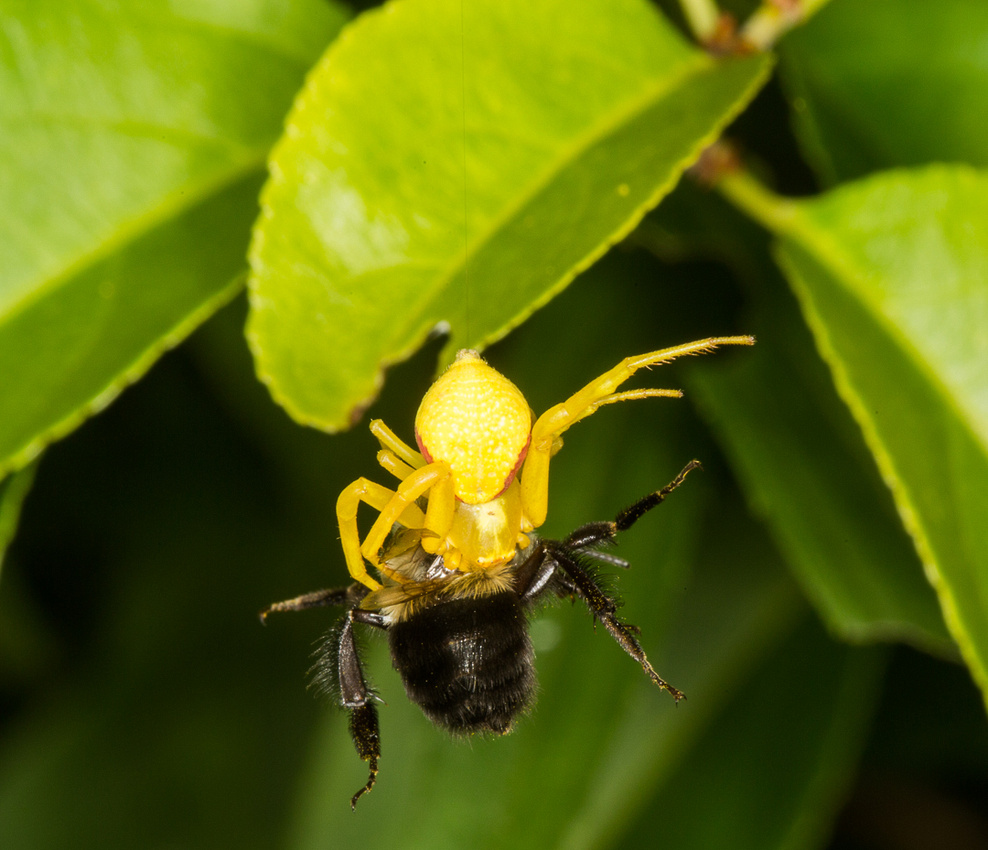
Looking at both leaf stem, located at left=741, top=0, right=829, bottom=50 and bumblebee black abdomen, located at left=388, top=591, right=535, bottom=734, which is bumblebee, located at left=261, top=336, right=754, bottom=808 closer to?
bumblebee black abdomen, located at left=388, top=591, right=535, bottom=734

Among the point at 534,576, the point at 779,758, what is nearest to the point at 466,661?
the point at 534,576

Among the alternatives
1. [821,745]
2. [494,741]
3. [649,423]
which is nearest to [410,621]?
[494,741]

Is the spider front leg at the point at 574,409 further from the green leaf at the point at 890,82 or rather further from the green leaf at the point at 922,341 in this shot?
the green leaf at the point at 890,82

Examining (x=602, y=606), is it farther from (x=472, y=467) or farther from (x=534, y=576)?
(x=472, y=467)

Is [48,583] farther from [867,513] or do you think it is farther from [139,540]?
[867,513]

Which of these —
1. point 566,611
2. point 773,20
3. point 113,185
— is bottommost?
point 566,611
